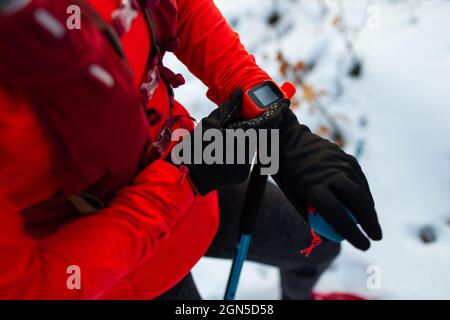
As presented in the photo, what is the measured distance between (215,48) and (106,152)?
0.42 meters

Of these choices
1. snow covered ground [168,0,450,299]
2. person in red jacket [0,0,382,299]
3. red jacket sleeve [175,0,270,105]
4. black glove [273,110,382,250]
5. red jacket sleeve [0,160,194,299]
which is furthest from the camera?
snow covered ground [168,0,450,299]

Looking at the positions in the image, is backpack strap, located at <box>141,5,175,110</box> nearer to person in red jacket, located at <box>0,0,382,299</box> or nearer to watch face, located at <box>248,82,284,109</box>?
person in red jacket, located at <box>0,0,382,299</box>

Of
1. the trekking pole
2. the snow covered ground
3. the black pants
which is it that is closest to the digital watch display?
the trekking pole

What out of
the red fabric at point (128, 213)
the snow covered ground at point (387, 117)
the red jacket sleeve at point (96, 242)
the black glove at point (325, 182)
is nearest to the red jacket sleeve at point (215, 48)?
the red fabric at point (128, 213)

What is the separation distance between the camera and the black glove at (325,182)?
71 centimetres

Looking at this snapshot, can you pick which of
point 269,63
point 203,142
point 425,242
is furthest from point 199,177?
point 269,63

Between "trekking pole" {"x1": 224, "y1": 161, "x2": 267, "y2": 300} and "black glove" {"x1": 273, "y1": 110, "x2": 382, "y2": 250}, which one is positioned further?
"trekking pole" {"x1": 224, "y1": 161, "x2": 267, "y2": 300}

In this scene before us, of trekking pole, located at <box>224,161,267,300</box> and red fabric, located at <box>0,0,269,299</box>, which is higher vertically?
red fabric, located at <box>0,0,269,299</box>

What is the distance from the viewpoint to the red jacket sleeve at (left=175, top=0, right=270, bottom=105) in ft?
2.79

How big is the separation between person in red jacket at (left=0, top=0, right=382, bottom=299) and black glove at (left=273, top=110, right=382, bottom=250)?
0.14 m

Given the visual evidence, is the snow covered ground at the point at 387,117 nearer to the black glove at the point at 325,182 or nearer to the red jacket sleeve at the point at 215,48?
the black glove at the point at 325,182

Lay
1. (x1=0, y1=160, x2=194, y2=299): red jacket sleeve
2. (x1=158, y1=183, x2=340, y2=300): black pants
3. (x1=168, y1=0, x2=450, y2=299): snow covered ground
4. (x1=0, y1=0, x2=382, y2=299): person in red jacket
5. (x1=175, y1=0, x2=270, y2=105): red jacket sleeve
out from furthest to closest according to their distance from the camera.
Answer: (x1=168, y1=0, x2=450, y2=299): snow covered ground → (x1=158, y1=183, x2=340, y2=300): black pants → (x1=175, y1=0, x2=270, y2=105): red jacket sleeve → (x1=0, y1=160, x2=194, y2=299): red jacket sleeve → (x1=0, y1=0, x2=382, y2=299): person in red jacket

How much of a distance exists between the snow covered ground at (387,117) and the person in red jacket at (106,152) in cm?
53

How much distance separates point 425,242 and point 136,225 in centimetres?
110
